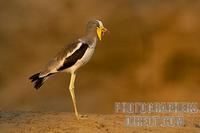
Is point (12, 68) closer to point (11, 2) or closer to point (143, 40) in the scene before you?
point (11, 2)

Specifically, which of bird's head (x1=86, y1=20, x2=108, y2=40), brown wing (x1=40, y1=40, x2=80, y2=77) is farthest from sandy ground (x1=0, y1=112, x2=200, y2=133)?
bird's head (x1=86, y1=20, x2=108, y2=40)

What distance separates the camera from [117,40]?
11.4 m

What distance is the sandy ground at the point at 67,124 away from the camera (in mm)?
6934

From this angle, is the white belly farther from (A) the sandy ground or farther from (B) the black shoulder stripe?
(A) the sandy ground

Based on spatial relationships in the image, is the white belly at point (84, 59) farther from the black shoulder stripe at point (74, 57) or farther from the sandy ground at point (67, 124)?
the sandy ground at point (67, 124)

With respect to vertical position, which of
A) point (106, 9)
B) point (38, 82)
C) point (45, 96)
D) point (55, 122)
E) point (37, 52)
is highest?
point (106, 9)

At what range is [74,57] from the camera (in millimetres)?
7309

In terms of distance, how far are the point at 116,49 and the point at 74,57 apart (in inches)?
161

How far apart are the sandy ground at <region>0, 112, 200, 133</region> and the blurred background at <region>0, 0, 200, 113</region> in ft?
11.1

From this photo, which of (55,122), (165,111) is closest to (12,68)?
(165,111)

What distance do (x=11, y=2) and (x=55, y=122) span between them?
4.90m

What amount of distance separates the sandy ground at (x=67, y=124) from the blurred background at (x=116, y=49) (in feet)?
11.1

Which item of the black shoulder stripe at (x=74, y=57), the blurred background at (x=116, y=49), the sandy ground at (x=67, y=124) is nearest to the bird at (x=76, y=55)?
the black shoulder stripe at (x=74, y=57)

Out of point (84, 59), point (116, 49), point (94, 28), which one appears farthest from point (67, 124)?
point (116, 49)
